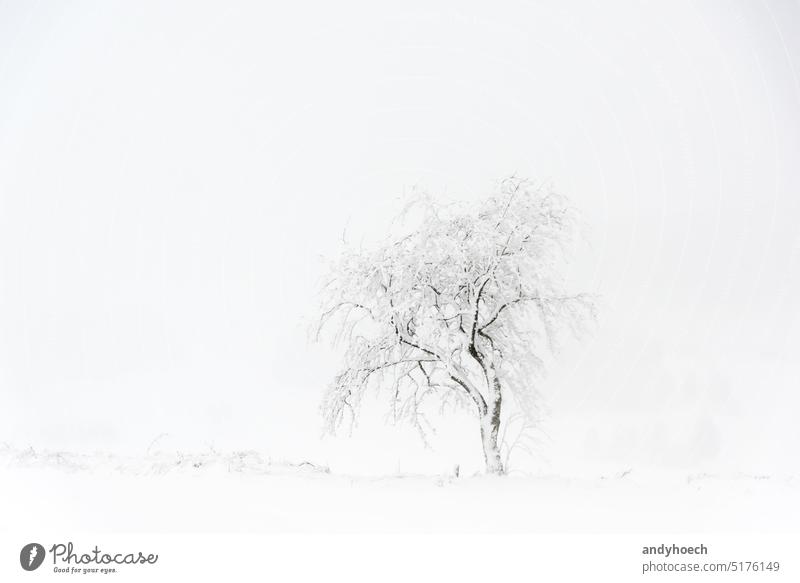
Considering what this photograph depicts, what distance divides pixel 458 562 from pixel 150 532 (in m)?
5.30

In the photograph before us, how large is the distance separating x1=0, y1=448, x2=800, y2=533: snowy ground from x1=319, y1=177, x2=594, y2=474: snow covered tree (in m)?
1.77

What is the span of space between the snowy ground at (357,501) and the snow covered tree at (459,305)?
1.77 metres

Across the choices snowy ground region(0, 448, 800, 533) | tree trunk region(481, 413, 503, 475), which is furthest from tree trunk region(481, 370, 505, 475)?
snowy ground region(0, 448, 800, 533)

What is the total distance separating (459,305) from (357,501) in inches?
186

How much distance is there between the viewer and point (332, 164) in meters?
29.5

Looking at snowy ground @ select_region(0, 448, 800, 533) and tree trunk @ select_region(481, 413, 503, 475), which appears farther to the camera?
tree trunk @ select_region(481, 413, 503, 475)

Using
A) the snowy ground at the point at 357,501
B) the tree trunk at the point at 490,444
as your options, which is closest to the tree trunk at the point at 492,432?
the tree trunk at the point at 490,444

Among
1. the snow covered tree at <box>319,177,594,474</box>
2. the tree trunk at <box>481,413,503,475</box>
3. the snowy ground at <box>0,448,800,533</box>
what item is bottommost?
the snowy ground at <box>0,448,800,533</box>

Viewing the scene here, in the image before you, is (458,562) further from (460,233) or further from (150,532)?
(460,233)

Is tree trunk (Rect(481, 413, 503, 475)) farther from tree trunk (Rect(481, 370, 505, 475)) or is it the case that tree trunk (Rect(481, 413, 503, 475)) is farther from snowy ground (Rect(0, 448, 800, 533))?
snowy ground (Rect(0, 448, 800, 533))

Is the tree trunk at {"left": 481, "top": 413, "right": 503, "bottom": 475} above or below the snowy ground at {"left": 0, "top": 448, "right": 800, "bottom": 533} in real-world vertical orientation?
above

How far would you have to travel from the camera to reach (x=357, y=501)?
11.0m

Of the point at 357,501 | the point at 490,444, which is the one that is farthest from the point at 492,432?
the point at 357,501

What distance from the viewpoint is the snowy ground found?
10.8 m
